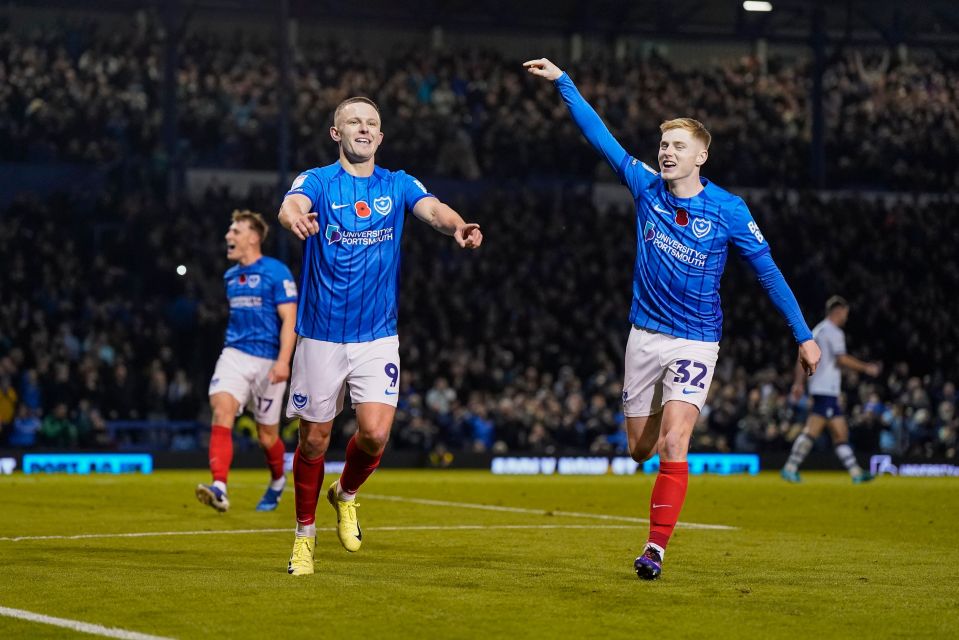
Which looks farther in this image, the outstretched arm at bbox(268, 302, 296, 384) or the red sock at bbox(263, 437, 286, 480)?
the red sock at bbox(263, 437, 286, 480)

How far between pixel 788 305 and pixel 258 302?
5.88 metres

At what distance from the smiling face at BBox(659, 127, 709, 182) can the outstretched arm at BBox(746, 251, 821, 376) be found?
0.71 m

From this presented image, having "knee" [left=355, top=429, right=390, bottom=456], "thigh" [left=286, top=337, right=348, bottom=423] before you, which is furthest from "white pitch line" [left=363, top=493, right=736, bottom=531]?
"thigh" [left=286, top=337, right=348, bottom=423]

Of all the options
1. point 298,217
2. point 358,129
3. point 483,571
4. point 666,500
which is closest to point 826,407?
point 666,500

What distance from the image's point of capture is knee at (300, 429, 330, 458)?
9359 millimetres

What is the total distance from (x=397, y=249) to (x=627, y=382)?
1707 millimetres

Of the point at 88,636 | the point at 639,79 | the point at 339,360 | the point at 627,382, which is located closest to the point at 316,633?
the point at 88,636

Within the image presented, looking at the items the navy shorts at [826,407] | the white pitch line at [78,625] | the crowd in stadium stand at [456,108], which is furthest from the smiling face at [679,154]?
the crowd in stadium stand at [456,108]

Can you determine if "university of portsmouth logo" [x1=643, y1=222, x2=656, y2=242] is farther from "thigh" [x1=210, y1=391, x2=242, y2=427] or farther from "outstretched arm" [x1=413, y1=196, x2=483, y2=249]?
"thigh" [x1=210, y1=391, x2=242, y2=427]

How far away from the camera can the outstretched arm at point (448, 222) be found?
8633 mm

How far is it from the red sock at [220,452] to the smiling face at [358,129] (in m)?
4.82

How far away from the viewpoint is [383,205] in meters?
9.29

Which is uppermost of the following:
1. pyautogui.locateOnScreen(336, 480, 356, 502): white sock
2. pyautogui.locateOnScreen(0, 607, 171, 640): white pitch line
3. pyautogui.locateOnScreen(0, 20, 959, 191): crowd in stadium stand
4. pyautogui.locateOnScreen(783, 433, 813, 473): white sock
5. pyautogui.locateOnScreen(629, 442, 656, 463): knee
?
pyautogui.locateOnScreen(0, 20, 959, 191): crowd in stadium stand

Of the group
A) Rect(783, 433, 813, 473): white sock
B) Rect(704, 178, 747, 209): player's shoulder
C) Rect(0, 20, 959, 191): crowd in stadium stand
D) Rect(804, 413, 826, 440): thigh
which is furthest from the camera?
Rect(0, 20, 959, 191): crowd in stadium stand
